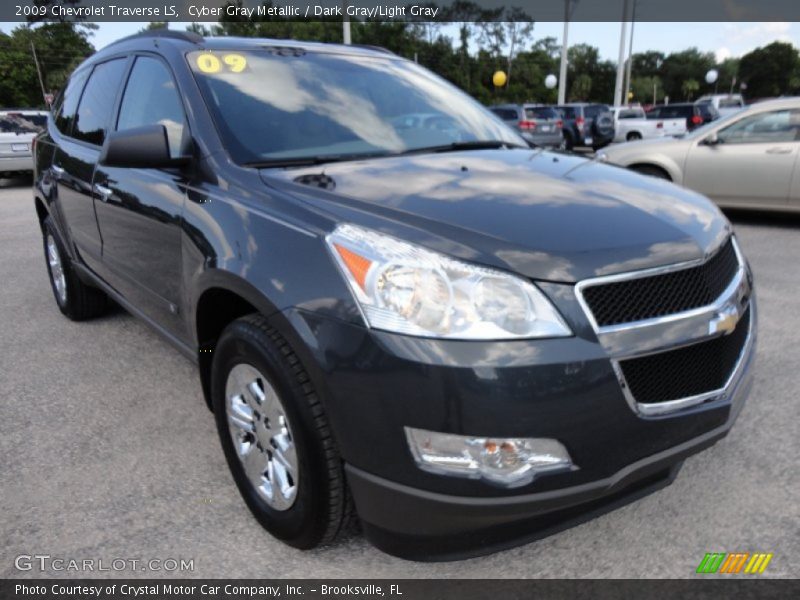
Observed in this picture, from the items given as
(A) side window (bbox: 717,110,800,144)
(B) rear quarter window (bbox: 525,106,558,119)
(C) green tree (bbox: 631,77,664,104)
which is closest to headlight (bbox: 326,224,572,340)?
(A) side window (bbox: 717,110,800,144)

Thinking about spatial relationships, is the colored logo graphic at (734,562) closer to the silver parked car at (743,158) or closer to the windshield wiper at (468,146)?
the windshield wiper at (468,146)

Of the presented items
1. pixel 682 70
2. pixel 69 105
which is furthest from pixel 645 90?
pixel 69 105

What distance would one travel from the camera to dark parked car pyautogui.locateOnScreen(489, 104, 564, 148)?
1838 centimetres

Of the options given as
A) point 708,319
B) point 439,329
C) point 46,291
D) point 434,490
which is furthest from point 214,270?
point 46,291

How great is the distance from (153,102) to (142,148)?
2.52ft

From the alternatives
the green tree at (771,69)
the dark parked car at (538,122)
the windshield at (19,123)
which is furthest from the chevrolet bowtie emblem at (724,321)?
the green tree at (771,69)

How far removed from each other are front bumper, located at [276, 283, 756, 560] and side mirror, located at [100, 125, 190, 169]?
1055mm

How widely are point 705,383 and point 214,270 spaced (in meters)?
1.69

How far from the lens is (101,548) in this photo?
2312mm

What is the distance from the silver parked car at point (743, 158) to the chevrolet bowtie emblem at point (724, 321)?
6053mm

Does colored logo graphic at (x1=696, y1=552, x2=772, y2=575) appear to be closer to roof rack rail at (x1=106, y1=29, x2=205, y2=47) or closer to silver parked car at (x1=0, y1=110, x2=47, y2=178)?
roof rack rail at (x1=106, y1=29, x2=205, y2=47)

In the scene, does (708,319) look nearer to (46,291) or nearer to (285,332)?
(285,332)

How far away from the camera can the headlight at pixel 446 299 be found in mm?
1729

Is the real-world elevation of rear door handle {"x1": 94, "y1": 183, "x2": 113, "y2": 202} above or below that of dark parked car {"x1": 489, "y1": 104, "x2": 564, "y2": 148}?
above
